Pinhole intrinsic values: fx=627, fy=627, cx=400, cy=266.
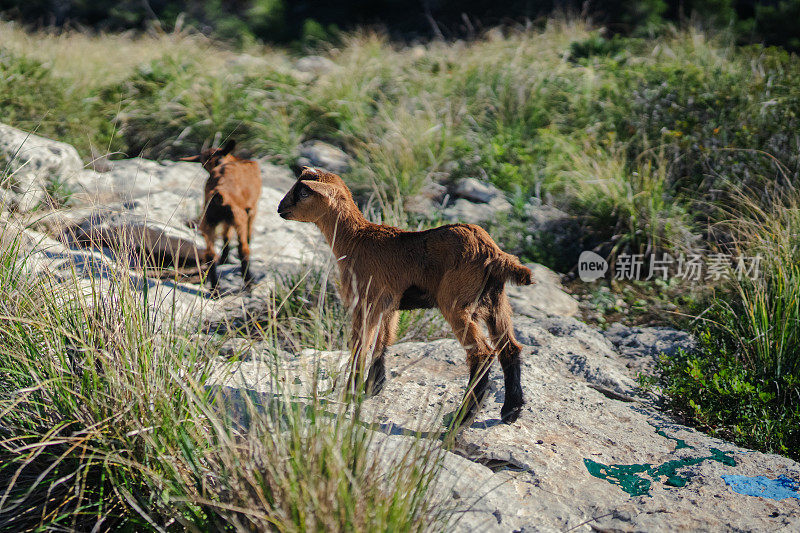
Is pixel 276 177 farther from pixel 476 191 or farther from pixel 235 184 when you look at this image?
pixel 235 184

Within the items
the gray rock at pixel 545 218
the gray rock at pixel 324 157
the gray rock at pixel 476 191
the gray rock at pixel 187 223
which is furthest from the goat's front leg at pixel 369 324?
the gray rock at pixel 324 157

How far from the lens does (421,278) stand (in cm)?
325

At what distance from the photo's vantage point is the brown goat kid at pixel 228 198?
16.1 ft

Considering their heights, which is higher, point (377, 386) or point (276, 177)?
point (276, 177)

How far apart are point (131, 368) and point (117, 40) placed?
12919 millimetres

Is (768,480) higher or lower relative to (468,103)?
lower

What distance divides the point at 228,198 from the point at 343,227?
1818mm

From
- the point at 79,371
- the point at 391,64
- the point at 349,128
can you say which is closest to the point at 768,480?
the point at 79,371

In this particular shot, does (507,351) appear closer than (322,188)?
Yes

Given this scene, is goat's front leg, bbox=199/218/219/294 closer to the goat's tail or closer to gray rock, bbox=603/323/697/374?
the goat's tail

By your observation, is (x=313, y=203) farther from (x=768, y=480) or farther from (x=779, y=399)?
(x=779, y=399)

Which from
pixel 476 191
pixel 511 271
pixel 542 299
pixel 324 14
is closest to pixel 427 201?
pixel 476 191

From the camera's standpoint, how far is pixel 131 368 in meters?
2.62

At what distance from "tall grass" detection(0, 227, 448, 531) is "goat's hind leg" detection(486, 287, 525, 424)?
0.69 meters
